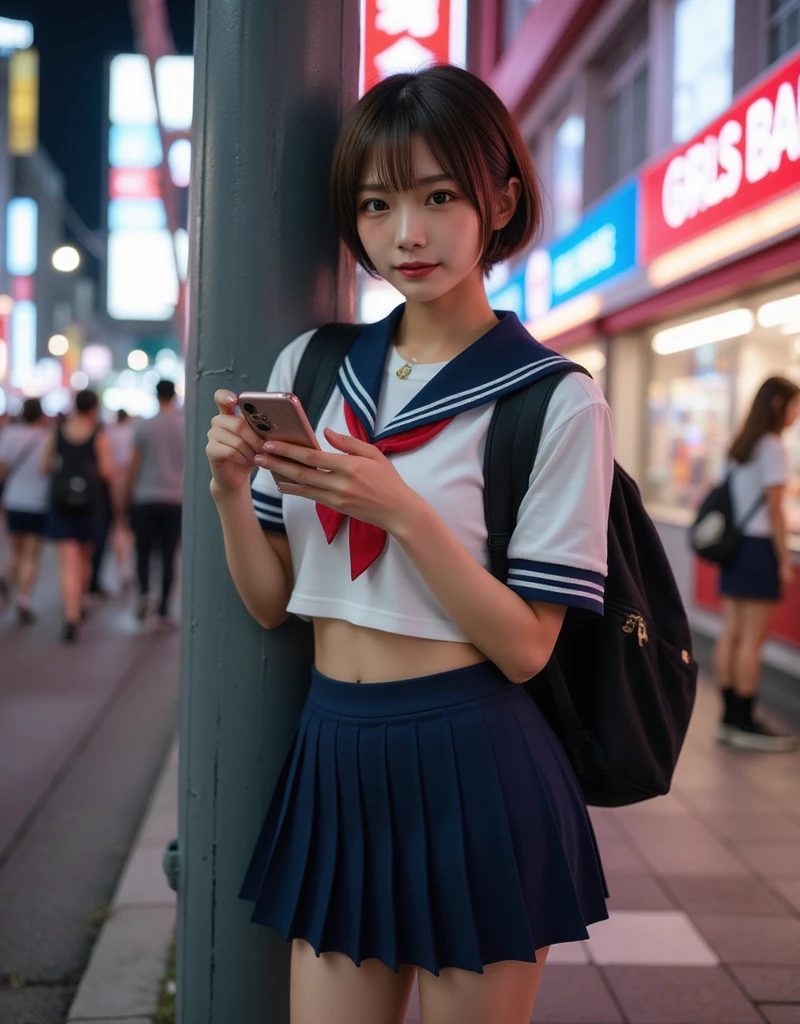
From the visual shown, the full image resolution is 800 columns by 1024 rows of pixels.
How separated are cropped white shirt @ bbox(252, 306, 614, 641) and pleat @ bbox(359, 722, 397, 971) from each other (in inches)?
6.7

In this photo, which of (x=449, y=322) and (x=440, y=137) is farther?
(x=449, y=322)

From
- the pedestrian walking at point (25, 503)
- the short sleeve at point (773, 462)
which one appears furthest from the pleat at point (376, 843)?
the pedestrian walking at point (25, 503)

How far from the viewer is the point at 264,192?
191 cm

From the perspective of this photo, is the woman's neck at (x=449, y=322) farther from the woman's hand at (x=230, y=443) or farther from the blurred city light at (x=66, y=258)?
the blurred city light at (x=66, y=258)

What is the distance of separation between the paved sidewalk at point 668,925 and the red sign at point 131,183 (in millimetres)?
24525

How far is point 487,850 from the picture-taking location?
5.20ft

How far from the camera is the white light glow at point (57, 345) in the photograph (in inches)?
1946

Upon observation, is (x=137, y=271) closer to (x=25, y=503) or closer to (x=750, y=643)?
(x=25, y=503)

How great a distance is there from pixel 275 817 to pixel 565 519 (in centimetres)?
68

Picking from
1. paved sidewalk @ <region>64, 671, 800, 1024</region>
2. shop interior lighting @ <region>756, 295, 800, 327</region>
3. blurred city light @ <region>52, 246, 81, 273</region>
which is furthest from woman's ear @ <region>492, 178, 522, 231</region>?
blurred city light @ <region>52, 246, 81, 273</region>

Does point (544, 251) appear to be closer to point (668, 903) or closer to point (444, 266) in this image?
point (668, 903)

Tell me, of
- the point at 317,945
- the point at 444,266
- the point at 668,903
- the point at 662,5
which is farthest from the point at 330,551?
the point at 662,5

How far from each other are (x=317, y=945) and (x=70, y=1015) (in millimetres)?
1609

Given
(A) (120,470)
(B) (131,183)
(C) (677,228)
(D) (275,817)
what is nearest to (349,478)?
(D) (275,817)
